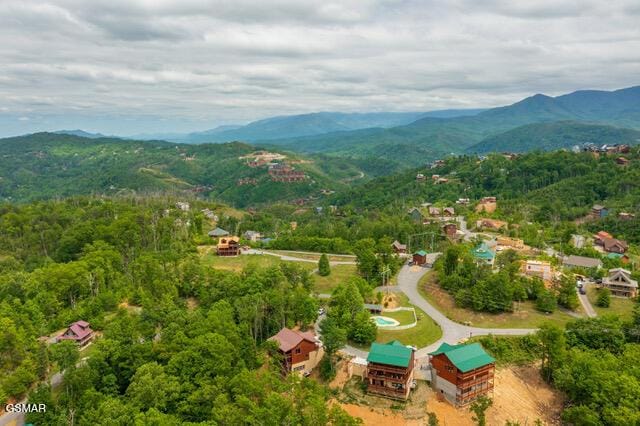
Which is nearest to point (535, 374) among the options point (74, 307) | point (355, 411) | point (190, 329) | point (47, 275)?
point (355, 411)

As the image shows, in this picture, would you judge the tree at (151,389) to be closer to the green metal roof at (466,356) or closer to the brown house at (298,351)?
the brown house at (298,351)

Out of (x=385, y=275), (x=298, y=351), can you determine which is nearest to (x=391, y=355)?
(x=298, y=351)

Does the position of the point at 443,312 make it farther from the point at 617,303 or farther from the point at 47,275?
the point at 47,275

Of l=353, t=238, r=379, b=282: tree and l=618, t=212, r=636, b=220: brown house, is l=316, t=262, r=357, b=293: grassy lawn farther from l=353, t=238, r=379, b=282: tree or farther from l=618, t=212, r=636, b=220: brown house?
l=618, t=212, r=636, b=220: brown house

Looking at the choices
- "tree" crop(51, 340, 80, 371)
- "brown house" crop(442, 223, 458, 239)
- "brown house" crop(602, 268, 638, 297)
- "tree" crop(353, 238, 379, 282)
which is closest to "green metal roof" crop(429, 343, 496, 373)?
"tree" crop(353, 238, 379, 282)

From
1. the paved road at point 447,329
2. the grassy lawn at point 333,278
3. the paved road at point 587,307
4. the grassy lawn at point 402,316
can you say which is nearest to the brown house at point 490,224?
Result: the paved road at point 587,307

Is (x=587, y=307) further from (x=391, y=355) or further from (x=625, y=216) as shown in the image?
(x=625, y=216)
